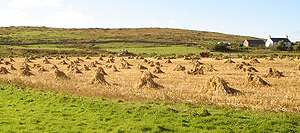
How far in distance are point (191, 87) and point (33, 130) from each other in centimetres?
1402

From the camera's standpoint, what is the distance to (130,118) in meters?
15.6

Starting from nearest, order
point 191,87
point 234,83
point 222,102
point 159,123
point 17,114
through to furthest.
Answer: point 159,123, point 17,114, point 222,102, point 191,87, point 234,83

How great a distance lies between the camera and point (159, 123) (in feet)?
47.8

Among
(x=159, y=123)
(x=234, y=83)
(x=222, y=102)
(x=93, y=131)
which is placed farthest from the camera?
(x=234, y=83)

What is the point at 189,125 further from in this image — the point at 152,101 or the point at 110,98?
the point at 110,98

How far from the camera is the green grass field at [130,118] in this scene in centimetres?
1388

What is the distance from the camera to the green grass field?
547 inches

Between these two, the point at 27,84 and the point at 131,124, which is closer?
the point at 131,124

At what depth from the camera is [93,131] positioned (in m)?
13.6

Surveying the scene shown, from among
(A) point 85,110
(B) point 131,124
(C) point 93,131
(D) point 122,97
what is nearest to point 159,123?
(B) point 131,124

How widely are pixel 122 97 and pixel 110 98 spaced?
716mm

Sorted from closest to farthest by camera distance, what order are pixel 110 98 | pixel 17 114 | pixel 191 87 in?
1. pixel 17 114
2. pixel 110 98
3. pixel 191 87

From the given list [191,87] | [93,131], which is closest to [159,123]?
[93,131]

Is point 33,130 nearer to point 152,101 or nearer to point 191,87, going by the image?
point 152,101
